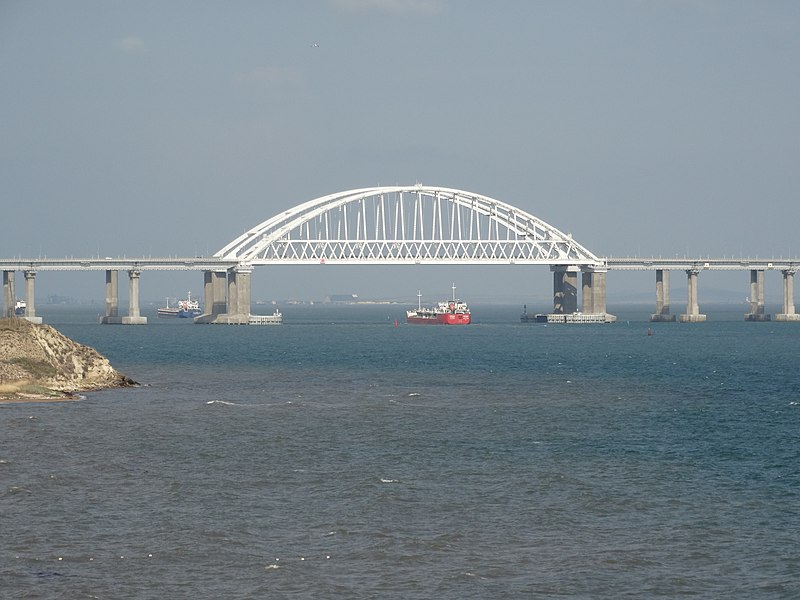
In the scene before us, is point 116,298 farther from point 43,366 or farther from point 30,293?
point 43,366

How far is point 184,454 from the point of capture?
4084 centimetres

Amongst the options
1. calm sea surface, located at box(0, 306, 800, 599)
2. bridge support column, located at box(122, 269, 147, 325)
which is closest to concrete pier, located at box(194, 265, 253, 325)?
bridge support column, located at box(122, 269, 147, 325)

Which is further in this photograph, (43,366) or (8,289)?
(8,289)

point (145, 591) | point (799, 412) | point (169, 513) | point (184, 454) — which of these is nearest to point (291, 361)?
point (799, 412)

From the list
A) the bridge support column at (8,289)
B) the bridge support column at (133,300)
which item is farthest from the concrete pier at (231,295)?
the bridge support column at (8,289)

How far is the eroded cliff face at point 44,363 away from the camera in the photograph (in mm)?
58812

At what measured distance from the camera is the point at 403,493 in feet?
111

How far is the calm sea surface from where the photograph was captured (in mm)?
25188

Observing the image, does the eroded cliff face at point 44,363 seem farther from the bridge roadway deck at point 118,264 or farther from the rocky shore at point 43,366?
the bridge roadway deck at point 118,264

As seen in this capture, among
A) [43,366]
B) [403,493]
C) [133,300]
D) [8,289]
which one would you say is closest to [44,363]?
[43,366]

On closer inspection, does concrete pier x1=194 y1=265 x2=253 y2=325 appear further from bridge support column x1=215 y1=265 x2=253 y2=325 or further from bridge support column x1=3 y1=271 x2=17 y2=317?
bridge support column x1=3 y1=271 x2=17 y2=317

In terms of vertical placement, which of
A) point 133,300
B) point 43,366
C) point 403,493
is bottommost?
A: point 403,493

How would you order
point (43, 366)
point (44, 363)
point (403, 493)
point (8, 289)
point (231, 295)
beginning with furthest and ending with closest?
1. point (231, 295)
2. point (8, 289)
3. point (44, 363)
4. point (43, 366)
5. point (403, 493)

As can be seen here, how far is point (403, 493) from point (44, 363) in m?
32.4
